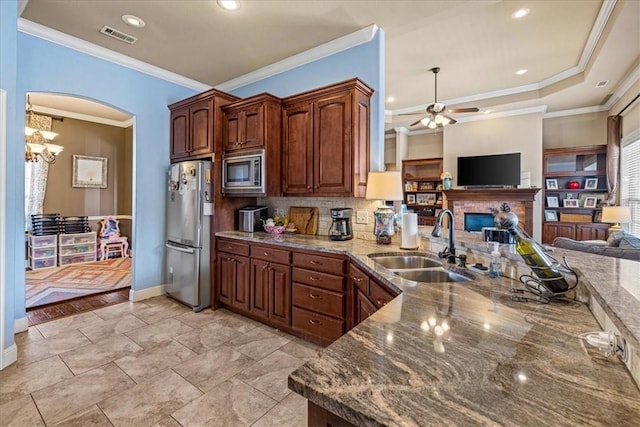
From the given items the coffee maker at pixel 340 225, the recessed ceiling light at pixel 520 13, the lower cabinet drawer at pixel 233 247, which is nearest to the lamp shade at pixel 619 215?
the recessed ceiling light at pixel 520 13

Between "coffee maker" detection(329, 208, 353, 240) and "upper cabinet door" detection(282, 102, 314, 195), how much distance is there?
1.24ft

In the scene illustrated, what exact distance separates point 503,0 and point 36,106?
23.9ft

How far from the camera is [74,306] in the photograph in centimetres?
351

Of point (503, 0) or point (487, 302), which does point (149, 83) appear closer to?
point (503, 0)

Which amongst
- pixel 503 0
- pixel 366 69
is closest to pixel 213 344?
pixel 366 69

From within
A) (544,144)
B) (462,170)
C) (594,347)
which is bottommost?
(594,347)

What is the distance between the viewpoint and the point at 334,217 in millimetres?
2986

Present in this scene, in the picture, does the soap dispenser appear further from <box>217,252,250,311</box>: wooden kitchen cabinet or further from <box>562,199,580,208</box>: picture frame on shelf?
<box>562,199,580,208</box>: picture frame on shelf

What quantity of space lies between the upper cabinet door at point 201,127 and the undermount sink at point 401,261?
2.34m

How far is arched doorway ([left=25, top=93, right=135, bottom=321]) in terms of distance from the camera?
4.92m

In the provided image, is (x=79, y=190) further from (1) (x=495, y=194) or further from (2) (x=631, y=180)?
(2) (x=631, y=180)

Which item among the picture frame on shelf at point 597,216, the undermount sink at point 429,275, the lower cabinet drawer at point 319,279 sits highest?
the picture frame on shelf at point 597,216

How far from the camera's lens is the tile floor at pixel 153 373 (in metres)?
1.78

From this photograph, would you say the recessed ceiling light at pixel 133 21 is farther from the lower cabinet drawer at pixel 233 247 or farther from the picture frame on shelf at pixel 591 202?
the picture frame on shelf at pixel 591 202
